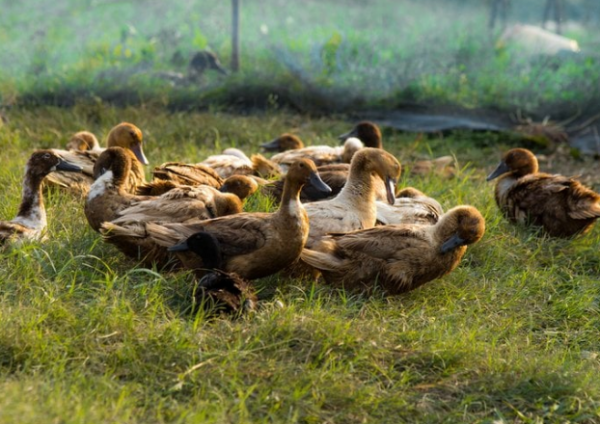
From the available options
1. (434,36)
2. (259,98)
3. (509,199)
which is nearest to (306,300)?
(509,199)

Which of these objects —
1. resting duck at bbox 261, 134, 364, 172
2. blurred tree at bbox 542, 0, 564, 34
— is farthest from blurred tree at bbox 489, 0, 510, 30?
resting duck at bbox 261, 134, 364, 172

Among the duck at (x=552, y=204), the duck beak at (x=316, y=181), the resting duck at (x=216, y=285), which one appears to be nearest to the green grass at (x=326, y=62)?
the duck at (x=552, y=204)

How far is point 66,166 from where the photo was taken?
23.1 ft

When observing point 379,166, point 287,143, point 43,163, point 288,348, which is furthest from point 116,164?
point 287,143

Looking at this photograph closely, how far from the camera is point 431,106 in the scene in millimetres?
11617

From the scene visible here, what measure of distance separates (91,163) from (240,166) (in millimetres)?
1281

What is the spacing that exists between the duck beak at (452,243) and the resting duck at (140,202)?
1540 mm

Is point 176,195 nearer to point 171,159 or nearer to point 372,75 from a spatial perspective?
point 171,159

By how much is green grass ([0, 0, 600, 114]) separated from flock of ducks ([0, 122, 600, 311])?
3878 mm

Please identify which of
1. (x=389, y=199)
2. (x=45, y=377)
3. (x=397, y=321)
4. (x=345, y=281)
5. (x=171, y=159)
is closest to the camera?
(x=45, y=377)

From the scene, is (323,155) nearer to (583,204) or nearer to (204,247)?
(583,204)

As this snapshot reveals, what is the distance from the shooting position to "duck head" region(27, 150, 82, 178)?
6754 millimetres

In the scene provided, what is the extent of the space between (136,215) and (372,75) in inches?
246

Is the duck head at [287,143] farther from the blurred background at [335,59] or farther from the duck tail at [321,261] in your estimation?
the duck tail at [321,261]
